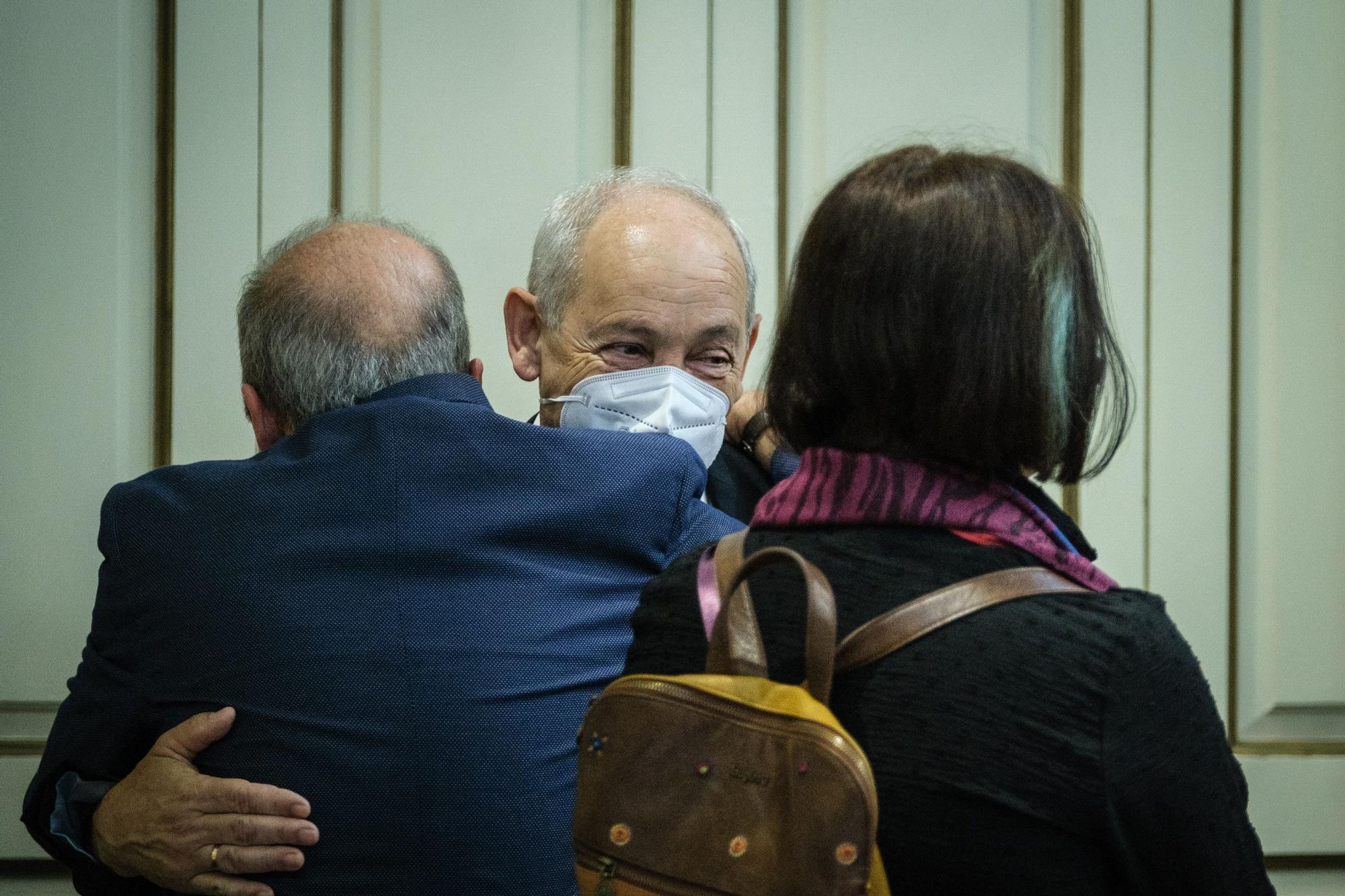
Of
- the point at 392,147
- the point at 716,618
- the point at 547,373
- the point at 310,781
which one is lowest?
the point at 310,781

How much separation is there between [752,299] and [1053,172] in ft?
1.73

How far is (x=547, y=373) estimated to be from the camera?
5.56 ft

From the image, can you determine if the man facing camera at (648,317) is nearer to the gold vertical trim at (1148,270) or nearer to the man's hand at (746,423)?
the man's hand at (746,423)

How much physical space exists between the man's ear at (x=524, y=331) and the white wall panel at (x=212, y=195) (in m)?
0.41

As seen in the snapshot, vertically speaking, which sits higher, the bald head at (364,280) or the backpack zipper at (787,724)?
the bald head at (364,280)

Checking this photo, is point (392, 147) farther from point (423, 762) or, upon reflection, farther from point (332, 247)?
point (423, 762)

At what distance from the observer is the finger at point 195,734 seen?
115 centimetres

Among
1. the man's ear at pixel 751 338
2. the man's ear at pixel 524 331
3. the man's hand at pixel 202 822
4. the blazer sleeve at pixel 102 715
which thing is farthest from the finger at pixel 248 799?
the man's ear at pixel 751 338

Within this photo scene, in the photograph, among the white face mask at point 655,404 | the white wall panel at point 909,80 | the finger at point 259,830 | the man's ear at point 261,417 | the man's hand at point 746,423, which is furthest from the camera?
the white wall panel at point 909,80

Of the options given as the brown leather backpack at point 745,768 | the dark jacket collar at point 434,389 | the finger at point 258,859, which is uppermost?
the dark jacket collar at point 434,389

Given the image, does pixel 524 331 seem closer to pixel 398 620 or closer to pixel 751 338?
pixel 751 338

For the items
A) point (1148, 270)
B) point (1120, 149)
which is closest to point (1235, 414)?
point (1148, 270)

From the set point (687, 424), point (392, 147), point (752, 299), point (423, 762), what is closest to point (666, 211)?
point (752, 299)

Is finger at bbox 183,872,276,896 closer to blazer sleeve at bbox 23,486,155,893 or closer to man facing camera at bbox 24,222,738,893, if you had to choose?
man facing camera at bbox 24,222,738,893
